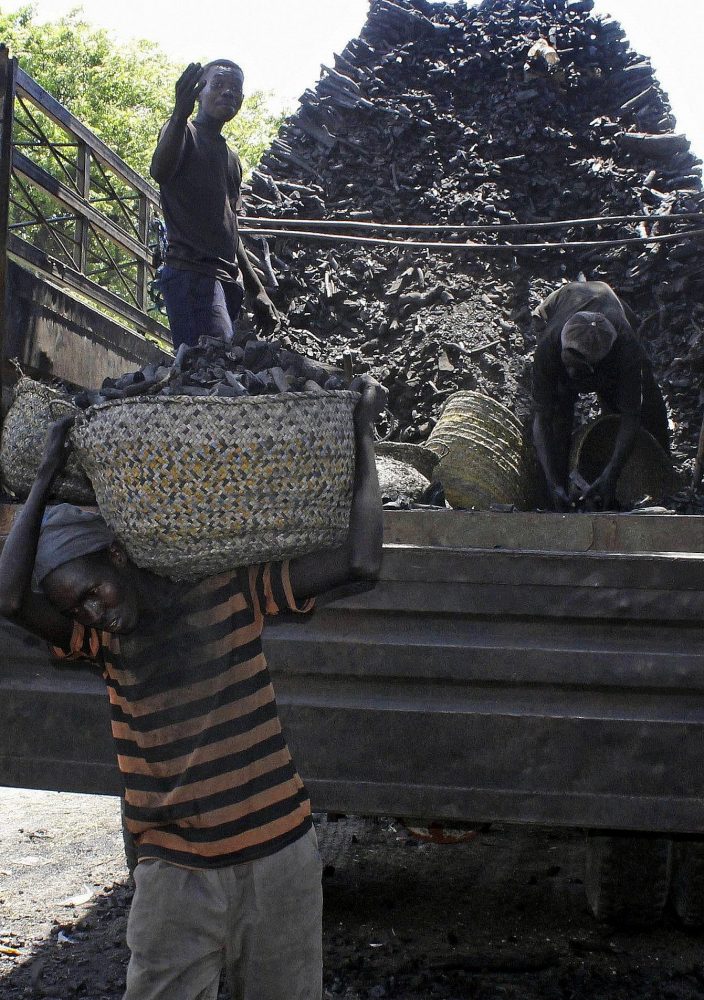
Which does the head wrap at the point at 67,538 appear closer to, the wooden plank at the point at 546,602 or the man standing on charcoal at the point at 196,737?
the man standing on charcoal at the point at 196,737

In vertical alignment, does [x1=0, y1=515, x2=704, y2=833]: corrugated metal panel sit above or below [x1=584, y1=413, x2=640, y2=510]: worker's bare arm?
below

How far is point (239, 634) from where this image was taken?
1761 mm

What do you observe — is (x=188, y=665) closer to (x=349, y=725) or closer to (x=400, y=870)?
(x=349, y=725)

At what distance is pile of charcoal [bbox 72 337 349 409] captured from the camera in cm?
173

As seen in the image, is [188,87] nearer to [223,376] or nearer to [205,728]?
[223,376]

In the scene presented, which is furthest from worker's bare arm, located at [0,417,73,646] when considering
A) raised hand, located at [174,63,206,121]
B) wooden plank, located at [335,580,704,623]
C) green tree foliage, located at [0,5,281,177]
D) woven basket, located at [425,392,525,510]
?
green tree foliage, located at [0,5,281,177]

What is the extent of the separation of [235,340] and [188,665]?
41.3 inches

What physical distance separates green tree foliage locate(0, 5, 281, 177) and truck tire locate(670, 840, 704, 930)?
1855cm

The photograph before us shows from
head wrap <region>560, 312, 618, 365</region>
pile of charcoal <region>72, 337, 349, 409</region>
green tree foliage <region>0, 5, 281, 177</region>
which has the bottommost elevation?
pile of charcoal <region>72, 337, 349, 409</region>

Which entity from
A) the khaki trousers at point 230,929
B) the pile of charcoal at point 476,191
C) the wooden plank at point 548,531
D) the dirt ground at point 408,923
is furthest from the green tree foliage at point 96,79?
the khaki trousers at point 230,929

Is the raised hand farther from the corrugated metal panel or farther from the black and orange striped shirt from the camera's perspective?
the black and orange striped shirt

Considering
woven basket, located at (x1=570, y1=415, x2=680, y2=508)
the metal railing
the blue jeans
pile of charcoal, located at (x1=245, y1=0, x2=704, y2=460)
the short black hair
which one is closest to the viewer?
the metal railing

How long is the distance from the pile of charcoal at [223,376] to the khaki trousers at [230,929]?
750mm

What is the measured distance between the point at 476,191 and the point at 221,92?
9.12 feet
